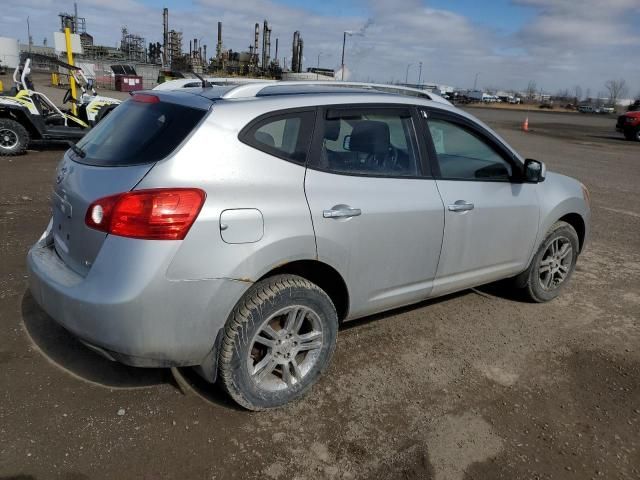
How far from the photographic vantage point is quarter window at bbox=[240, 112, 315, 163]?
2.68 meters

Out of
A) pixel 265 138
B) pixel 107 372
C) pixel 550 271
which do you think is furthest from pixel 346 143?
pixel 550 271

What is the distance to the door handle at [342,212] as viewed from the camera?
9.25 feet

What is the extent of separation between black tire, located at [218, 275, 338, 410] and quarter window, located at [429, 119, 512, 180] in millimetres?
1346

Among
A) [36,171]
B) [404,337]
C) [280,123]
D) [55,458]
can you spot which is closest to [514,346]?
[404,337]

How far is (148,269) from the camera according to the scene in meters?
2.33

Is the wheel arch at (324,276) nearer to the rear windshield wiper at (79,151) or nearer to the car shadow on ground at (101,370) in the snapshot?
the car shadow on ground at (101,370)

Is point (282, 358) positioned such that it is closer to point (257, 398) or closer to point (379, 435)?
point (257, 398)

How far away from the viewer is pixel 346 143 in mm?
3109

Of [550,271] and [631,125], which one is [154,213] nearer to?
[550,271]

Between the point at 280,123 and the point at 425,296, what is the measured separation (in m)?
1.59

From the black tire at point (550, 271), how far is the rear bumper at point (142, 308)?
9.32ft

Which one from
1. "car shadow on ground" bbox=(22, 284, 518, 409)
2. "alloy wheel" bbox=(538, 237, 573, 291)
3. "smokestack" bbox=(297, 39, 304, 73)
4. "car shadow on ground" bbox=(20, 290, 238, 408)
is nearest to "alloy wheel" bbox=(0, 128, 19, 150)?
"car shadow on ground" bbox=(22, 284, 518, 409)

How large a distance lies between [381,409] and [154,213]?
1.67m

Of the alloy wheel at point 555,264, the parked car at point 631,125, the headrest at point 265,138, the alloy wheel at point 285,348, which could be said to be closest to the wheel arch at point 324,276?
the alloy wheel at point 285,348
